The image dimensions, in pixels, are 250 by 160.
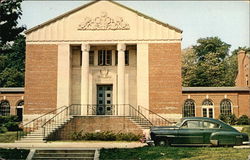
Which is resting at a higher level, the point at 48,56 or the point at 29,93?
the point at 48,56

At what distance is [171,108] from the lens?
2652 cm

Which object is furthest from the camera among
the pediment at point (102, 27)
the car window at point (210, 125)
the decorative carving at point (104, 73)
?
the decorative carving at point (104, 73)

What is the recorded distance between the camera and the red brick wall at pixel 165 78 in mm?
26562

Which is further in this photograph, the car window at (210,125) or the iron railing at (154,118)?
the iron railing at (154,118)

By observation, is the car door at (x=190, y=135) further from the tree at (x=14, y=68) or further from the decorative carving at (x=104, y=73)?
the tree at (x=14, y=68)

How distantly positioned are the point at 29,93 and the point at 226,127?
16815 millimetres

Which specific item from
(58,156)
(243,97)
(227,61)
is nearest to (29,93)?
(58,156)

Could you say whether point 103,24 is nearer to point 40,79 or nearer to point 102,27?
point 102,27

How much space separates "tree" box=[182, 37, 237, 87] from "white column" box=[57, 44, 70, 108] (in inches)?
1329

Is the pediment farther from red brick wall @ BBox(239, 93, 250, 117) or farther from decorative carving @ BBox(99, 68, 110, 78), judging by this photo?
red brick wall @ BBox(239, 93, 250, 117)

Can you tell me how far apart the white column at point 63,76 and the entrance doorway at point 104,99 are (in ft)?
8.82

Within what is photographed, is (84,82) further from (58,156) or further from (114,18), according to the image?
(58,156)

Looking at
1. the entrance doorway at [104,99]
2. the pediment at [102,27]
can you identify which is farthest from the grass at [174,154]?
the pediment at [102,27]

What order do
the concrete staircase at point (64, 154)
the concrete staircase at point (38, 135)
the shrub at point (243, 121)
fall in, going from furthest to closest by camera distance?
the shrub at point (243, 121) → the concrete staircase at point (38, 135) → the concrete staircase at point (64, 154)
